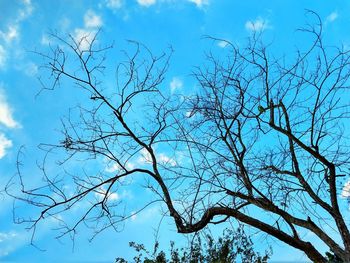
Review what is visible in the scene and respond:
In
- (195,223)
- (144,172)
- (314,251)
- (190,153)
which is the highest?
(144,172)

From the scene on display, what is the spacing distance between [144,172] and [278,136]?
1774 millimetres

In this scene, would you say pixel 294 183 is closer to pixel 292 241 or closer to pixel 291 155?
pixel 291 155

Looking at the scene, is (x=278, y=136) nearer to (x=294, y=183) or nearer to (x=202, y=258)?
(x=294, y=183)

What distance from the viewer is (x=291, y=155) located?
17.9 feet

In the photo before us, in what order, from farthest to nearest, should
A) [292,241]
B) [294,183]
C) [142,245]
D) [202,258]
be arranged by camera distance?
[142,245]
[202,258]
[294,183]
[292,241]

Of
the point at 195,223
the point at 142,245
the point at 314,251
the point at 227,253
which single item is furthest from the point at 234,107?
the point at 142,245

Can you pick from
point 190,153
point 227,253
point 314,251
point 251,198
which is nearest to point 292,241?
point 314,251

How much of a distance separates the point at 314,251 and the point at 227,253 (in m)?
2.24

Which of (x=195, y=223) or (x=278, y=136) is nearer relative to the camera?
(x=195, y=223)

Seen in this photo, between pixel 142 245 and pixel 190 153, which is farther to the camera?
pixel 142 245

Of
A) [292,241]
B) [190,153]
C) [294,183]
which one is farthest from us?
[294,183]

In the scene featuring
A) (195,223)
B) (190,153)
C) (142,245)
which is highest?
(142,245)

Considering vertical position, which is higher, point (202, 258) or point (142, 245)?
point (142, 245)

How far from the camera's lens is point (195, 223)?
4.76 m
